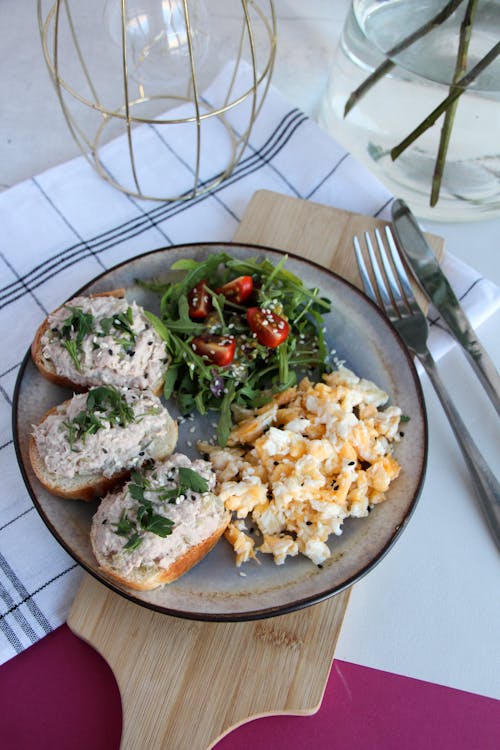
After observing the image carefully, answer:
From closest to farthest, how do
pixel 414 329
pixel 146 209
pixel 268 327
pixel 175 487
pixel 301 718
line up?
pixel 175 487, pixel 301 718, pixel 268 327, pixel 414 329, pixel 146 209

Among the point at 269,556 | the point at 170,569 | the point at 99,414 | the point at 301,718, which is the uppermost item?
the point at 99,414

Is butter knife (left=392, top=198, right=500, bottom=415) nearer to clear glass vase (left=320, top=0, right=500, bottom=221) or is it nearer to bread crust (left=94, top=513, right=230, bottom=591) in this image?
clear glass vase (left=320, top=0, right=500, bottom=221)

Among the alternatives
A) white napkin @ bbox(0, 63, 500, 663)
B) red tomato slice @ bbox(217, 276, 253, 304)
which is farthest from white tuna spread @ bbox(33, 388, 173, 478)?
red tomato slice @ bbox(217, 276, 253, 304)

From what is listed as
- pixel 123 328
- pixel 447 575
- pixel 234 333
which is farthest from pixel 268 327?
pixel 447 575

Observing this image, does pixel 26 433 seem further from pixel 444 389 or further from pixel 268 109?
pixel 268 109

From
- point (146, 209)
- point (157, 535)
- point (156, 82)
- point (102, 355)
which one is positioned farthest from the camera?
point (156, 82)

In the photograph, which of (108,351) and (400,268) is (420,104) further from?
(108,351)
